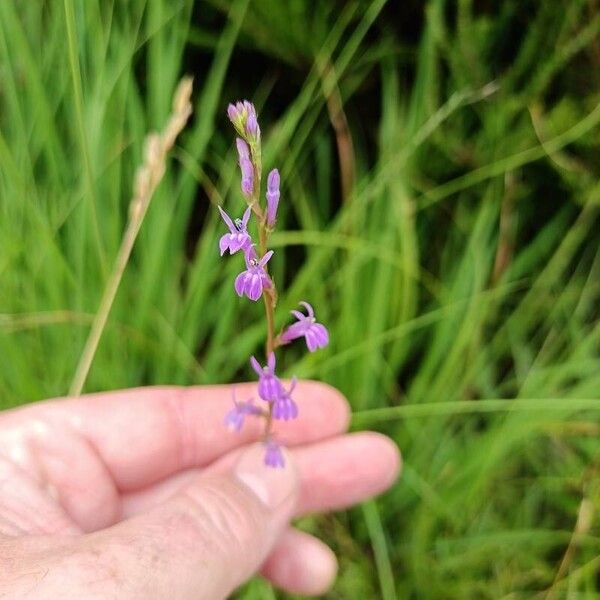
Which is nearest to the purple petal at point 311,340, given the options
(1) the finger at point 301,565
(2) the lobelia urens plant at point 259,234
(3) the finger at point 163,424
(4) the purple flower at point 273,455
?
(2) the lobelia urens plant at point 259,234

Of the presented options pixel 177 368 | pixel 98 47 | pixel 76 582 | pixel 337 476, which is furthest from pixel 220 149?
pixel 76 582

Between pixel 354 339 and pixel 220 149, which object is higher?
pixel 220 149

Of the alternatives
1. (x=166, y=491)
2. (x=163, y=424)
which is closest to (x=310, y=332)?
(x=163, y=424)

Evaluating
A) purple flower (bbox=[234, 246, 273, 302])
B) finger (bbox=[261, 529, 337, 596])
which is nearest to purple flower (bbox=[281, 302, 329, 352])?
purple flower (bbox=[234, 246, 273, 302])

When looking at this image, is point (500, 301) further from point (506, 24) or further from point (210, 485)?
point (210, 485)

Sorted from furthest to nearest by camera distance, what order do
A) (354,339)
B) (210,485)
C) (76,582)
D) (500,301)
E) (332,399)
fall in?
(500,301)
(354,339)
(332,399)
(210,485)
(76,582)

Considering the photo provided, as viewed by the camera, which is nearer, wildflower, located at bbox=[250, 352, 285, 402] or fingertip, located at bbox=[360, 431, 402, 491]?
wildflower, located at bbox=[250, 352, 285, 402]

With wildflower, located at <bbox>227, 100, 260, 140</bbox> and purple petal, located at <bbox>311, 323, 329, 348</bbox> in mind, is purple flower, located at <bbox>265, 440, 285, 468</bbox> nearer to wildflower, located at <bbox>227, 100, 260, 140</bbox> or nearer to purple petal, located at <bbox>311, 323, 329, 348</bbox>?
purple petal, located at <bbox>311, 323, 329, 348</bbox>
